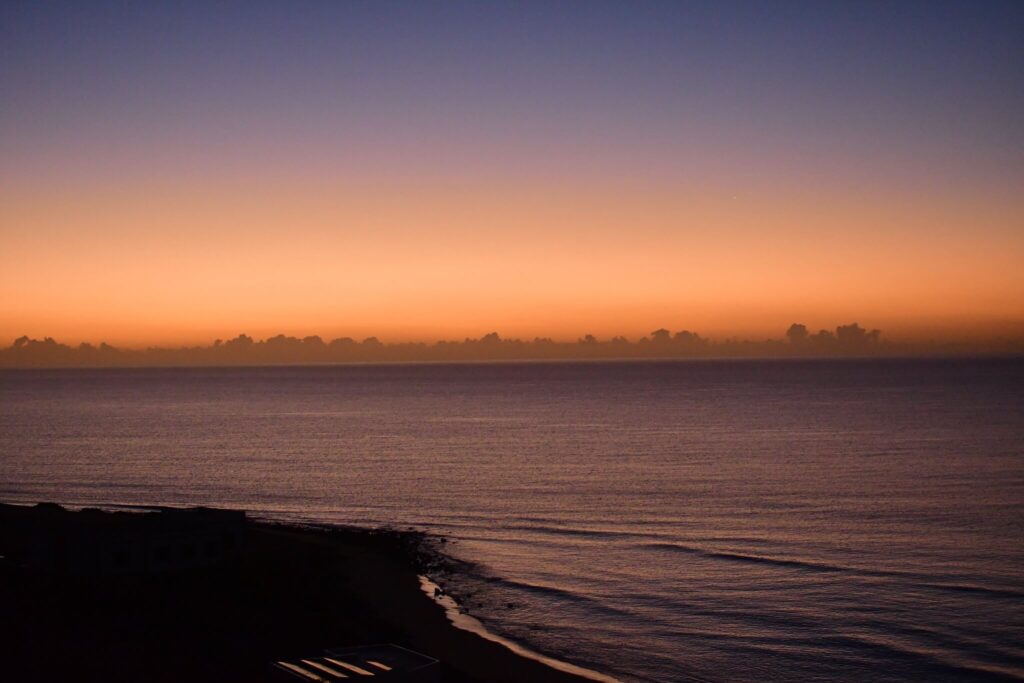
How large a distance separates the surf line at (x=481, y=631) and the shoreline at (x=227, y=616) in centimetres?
9

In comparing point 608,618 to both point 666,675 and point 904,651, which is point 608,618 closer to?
point 666,675

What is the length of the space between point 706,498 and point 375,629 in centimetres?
3453

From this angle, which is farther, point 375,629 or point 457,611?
point 457,611

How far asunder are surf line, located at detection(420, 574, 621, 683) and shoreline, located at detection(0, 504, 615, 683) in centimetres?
9

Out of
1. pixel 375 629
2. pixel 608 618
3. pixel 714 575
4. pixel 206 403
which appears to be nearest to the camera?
pixel 375 629

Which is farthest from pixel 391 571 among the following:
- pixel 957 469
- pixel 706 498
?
pixel 957 469

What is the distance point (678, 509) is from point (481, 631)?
89.3 ft

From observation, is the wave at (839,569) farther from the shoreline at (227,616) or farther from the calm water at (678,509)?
the shoreline at (227,616)

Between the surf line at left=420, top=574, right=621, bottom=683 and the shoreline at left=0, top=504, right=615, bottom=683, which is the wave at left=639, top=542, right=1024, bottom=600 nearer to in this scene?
the shoreline at left=0, top=504, right=615, bottom=683

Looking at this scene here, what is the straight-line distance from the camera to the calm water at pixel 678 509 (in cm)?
3012

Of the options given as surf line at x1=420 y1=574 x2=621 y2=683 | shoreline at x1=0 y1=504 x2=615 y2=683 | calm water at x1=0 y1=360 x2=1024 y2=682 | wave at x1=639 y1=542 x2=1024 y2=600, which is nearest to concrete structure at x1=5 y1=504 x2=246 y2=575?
shoreline at x1=0 y1=504 x2=615 y2=683

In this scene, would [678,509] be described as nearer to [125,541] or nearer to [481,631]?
[481,631]

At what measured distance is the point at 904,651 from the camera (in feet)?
93.9

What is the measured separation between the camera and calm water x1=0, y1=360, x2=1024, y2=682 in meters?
30.1
